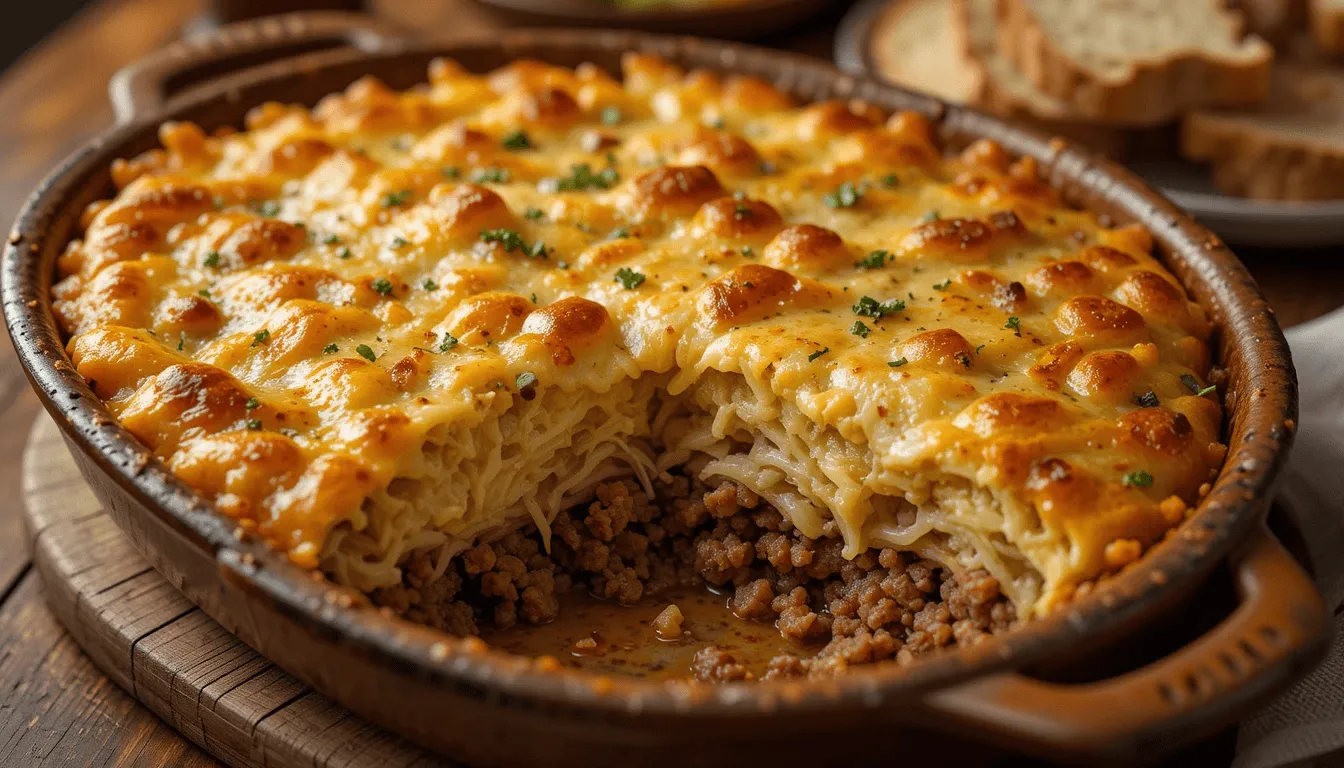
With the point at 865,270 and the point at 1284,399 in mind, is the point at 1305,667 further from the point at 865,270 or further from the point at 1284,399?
the point at 865,270

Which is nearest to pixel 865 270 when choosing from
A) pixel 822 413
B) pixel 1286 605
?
pixel 822 413

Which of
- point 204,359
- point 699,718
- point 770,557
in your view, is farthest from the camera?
point 770,557

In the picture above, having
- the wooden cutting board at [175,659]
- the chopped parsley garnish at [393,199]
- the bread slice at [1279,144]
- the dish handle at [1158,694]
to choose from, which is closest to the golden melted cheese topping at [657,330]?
the chopped parsley garnish at [393,199]

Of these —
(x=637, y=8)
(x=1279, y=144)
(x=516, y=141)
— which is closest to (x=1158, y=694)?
(x=516, y=141)

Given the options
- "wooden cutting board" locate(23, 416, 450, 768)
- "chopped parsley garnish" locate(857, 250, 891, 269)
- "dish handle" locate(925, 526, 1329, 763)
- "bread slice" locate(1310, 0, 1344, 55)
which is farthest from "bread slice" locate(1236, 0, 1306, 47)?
"wooden cutting board" locate(23, 416, 450, 768)

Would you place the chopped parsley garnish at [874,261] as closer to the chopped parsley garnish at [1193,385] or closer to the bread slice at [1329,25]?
the chopped parsley garnish at [1193,385]

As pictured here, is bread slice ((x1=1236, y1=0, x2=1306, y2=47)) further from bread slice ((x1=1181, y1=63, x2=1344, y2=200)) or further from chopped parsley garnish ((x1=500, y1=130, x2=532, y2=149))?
chopped parsley garnish ((x1=500, y1=130, x2=532, y2=149))

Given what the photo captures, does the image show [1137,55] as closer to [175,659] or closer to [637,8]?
[637,8]
